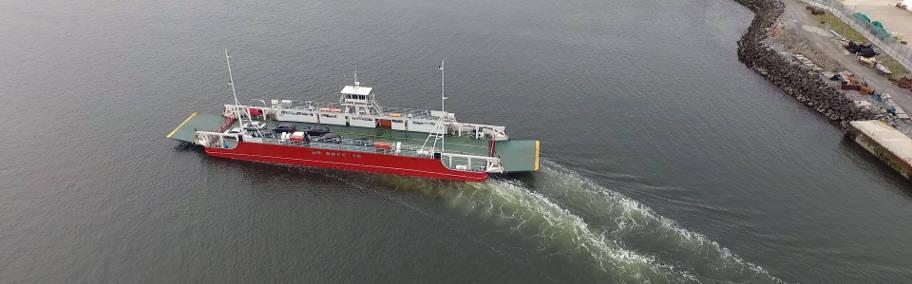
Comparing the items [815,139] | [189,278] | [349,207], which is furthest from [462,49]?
[189,278]

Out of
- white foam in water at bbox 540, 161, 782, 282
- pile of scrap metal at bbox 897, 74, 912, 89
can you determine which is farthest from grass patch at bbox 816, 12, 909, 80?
white foam in water at bbox 540, 161, 782, 282

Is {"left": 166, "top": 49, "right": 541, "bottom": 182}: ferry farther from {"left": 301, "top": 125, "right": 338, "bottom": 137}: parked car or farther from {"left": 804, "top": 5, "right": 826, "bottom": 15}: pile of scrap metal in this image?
{"left": 804, "top": 5, "right": 826, "bottom": 15}: pile of scrap metal

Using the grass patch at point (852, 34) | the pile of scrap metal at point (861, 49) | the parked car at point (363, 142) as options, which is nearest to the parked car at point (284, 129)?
the parked car at point (363, 142)

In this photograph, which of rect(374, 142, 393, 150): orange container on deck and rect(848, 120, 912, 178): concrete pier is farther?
rect(848, 120, 912, 178): concrete pier

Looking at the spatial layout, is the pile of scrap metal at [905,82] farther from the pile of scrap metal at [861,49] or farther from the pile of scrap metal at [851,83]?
the pile of scrap metal at [861,49]

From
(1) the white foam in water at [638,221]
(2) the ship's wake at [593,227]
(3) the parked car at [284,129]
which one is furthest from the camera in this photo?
(3) the parked car at [284,129]
